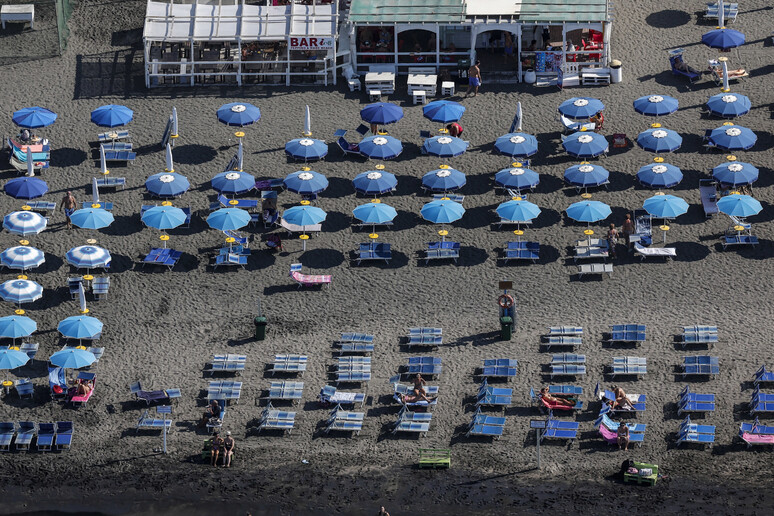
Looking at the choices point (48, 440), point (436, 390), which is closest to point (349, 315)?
point (436, 390)

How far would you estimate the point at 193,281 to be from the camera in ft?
245

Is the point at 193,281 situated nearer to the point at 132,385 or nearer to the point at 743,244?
the point at 132,385

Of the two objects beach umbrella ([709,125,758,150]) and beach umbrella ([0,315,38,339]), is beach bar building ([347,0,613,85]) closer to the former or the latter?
beach umbrella ([709,125,758,150])

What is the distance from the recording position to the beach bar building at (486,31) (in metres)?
87.3

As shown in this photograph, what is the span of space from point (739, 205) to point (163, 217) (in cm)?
2374

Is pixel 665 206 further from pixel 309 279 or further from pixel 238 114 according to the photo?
pixel 238 114

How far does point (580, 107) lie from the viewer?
82.4 meters

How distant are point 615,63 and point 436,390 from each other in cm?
2448

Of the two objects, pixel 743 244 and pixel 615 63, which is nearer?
pixel 743 244

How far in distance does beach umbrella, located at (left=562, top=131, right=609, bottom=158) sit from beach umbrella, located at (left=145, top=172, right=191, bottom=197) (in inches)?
658

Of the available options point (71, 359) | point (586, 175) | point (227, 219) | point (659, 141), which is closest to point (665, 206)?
point (586, 175)

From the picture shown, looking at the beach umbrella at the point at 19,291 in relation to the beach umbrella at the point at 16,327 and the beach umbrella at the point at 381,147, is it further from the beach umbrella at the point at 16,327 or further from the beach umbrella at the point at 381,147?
the beach umbrella at the point at 381,147

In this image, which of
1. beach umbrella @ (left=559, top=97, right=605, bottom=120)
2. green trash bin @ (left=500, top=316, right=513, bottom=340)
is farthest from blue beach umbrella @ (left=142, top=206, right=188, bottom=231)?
beach umbrella @ (left=559, top=97, right=605, bottom=120)

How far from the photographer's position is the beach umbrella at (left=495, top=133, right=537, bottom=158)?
79938 millimetres
